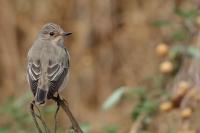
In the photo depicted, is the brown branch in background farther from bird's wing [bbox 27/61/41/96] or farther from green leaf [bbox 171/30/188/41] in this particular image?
green leaf [bbox 171/30/188/41]

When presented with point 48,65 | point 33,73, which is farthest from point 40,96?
point 48,65

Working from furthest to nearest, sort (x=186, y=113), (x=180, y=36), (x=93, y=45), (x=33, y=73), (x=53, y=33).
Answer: (x=93, y=45) → (x=180, y=36) → (x=53, y=33) → (x=186, y=113) → (x=33, y=73)

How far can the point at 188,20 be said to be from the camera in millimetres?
6984

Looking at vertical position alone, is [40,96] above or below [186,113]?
above

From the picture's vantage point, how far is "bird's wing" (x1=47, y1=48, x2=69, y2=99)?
5277mm

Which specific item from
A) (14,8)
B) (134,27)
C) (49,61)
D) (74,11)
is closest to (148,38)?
(134,27)

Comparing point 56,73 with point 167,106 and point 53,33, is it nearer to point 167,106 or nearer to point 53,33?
point 53,33

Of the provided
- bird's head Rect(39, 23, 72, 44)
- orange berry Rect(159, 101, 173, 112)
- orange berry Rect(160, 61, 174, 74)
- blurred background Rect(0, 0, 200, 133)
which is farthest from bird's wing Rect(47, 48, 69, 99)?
blurred background Rect(0, 0, 200, 133)

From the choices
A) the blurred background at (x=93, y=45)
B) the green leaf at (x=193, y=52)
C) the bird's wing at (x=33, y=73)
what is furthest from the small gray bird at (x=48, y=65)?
the blurred background at (x=93, y=45)

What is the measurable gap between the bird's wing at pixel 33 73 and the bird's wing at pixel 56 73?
0.09 metres

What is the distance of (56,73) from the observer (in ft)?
18.0

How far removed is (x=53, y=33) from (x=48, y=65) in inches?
24.9

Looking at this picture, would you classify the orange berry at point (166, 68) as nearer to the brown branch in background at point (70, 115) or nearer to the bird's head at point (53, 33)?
the bird's head at point (53, 33)

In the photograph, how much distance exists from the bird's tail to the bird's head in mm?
1117
